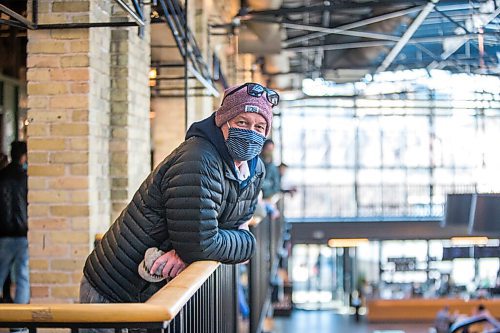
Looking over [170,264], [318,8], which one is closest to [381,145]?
[318,8]

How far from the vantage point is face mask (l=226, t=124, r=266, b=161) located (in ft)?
9.77

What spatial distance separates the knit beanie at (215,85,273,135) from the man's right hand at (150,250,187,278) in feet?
1.62

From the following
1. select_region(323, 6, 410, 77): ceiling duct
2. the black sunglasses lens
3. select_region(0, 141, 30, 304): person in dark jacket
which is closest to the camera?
the black sunglasses lens

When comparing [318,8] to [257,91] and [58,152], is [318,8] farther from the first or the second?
[257,91]

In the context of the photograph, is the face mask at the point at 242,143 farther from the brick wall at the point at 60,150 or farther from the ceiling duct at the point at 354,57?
the ceiling duct at the point at 354,57

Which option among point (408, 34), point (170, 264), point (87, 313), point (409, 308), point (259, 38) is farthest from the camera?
point (409, 308)

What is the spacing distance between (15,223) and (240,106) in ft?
10.9

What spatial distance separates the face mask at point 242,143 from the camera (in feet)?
9.77

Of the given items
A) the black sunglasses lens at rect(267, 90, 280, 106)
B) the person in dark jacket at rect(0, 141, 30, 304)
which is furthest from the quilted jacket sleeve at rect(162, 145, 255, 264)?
the person in dark jacket at rect(0, 141, 30, 304)

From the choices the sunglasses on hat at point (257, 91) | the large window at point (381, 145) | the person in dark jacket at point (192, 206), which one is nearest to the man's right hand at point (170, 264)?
the person in dark jacket at point (192, 206)

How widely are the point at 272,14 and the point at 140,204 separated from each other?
824 cm

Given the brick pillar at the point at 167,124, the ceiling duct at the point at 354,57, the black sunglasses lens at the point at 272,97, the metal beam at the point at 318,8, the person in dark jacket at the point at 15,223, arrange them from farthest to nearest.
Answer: the ceiling duct at the point at 354,57
the metal beam at the point at 318,8
the brick pillar at the point at 167,124
the person in dark jacket at the point at 15,223
the black sunglasses lens at the point at 272,97

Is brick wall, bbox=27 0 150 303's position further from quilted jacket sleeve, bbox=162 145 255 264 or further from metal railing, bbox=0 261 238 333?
metal railing, bbox=0 261 238 333

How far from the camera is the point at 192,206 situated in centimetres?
277
